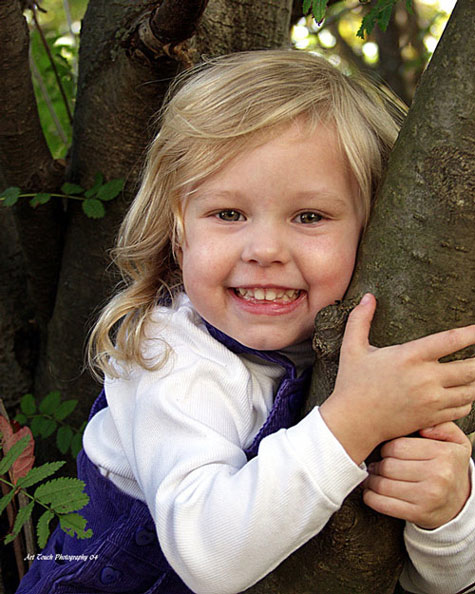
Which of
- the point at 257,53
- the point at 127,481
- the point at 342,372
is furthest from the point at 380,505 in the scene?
the point at 257,53

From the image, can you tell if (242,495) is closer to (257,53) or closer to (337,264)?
(337,264)

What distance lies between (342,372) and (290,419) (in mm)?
298

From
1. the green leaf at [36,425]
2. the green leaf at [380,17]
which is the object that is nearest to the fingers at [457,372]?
the green leaf at [380,17]

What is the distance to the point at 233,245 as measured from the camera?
5.30 ft

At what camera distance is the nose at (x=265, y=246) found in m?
1.55

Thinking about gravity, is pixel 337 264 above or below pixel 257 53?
below

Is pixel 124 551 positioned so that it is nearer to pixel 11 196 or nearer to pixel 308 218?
pixel 308 218

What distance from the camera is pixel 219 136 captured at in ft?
5.44

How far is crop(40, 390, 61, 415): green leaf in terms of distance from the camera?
8.54 ft

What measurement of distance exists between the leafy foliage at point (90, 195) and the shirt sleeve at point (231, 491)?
45.2 inches

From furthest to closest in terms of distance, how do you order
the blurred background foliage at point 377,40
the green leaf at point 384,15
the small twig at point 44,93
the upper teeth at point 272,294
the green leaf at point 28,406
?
the blurred background foliage at point 377,40 < the small twig at point 44,93 < the green leaf at point 28,406 < the green leaf at point 384,15 < the upper teeth at point 272,294

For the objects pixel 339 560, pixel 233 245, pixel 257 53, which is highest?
pixel 257 53

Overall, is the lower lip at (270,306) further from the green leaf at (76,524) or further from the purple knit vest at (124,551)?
the green leaf at (76,524)

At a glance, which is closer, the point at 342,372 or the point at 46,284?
the point at 342,372
